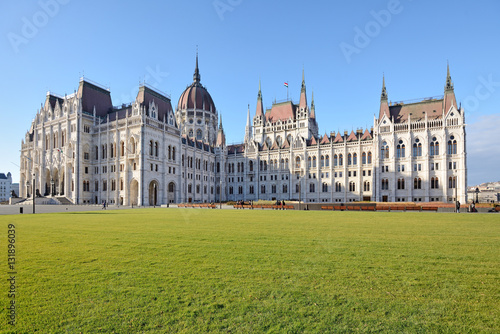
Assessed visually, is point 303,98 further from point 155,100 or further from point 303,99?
point 155,100

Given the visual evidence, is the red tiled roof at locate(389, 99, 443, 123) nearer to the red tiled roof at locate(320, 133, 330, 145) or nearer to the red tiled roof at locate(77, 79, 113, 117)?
the red tiled roof at locate(320, 133, 330, 145)

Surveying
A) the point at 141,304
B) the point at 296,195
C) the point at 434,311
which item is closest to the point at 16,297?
the point at 141,304

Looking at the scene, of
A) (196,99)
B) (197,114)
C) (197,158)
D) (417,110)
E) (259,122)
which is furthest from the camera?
(196,99)

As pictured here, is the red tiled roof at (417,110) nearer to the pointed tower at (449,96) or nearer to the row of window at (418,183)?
the pointed tower at (449,96)

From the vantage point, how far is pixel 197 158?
253 feet

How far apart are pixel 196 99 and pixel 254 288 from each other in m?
98.5

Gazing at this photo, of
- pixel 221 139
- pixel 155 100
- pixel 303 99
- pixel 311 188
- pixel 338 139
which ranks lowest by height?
→ pixel 311 188

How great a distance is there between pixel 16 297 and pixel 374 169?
68.6 meters

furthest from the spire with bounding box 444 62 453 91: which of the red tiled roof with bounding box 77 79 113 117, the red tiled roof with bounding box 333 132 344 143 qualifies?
the red tiled roof with bounding box 77 79 113 117

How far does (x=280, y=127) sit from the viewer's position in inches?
3494

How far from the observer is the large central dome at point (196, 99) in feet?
323

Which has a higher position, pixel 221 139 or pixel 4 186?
pixel 221 139

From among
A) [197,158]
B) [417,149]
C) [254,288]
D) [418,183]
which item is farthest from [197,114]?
[254,288]

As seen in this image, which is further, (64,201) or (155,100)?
(155,100)
